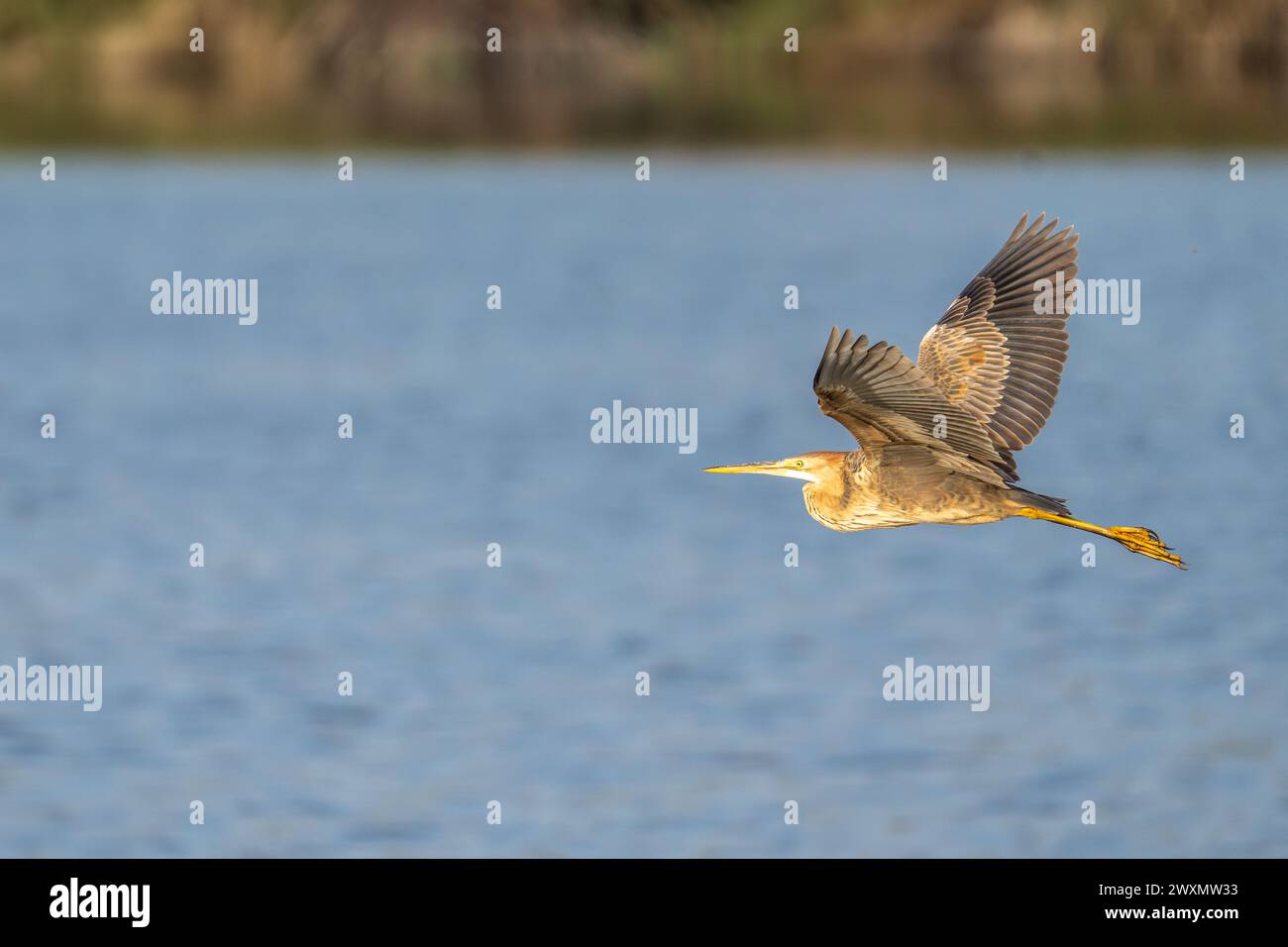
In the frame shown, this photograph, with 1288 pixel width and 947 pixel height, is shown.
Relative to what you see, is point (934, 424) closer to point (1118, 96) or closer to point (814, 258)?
point (814, 258)

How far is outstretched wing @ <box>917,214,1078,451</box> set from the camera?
9016 mm

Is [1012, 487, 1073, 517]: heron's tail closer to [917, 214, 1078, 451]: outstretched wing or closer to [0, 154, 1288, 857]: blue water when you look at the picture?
[917, 214, 1078, 451]: outstretched wing

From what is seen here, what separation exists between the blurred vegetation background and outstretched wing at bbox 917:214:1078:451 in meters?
36.8

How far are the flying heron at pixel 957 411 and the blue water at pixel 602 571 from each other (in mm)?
5988

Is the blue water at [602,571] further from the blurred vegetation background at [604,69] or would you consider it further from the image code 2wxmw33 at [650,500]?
the blurred vegetation background at [604,69]

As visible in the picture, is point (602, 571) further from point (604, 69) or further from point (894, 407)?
point (604, 69)

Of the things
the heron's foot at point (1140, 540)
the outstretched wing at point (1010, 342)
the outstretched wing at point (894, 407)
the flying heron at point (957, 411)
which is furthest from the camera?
the outstretched wing at point (1010, 342)

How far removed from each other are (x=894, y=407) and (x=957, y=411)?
334mm

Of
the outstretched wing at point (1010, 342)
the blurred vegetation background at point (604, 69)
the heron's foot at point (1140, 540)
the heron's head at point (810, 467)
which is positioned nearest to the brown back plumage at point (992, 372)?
the outstretched wing at point (1010, 342)

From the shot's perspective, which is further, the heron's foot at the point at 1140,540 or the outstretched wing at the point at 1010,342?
the outstretched wing at the point at 1010,342

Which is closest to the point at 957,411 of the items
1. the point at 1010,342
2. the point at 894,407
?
the point at 894,407

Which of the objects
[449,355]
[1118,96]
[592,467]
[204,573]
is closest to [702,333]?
[449,355]

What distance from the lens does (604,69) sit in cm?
6047

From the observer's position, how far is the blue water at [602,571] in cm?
1584
